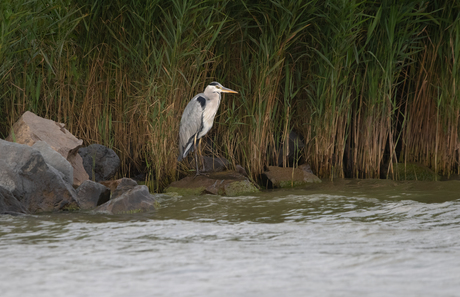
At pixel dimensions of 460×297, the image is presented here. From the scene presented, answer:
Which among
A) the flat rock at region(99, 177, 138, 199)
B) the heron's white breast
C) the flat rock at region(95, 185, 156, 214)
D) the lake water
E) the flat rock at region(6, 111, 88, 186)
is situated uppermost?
the heron's white breast

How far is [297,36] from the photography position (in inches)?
220

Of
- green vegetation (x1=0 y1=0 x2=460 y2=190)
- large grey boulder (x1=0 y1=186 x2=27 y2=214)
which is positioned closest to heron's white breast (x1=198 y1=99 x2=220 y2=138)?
green vegetation (x1=0 y1=0 x2=460 y2=190)

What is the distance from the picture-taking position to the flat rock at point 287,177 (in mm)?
5547

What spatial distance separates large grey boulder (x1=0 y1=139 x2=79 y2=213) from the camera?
13.4 feet

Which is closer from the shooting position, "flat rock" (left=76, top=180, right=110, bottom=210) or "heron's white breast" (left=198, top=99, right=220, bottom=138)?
"flat rock" (left=76, top=180, right=110, bottom=210)

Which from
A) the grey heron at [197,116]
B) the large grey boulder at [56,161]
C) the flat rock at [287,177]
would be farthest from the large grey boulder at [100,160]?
the flat rock at [287,177]

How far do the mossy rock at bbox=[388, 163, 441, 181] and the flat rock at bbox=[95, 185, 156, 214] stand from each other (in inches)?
116

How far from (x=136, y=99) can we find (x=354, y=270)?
3674 mm

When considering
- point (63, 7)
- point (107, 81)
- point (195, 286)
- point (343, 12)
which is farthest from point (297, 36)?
point (195, 286)

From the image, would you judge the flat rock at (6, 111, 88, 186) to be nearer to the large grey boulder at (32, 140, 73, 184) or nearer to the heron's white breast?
the large grey boulder at (32, 140, 73, 184)

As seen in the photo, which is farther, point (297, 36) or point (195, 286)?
point (297, 36)

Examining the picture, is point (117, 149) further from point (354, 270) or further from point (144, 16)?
point (354, 270)

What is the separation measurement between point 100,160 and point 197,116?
107 centimetres

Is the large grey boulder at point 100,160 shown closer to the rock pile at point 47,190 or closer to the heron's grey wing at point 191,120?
the heron's grey wing at point 191,120
